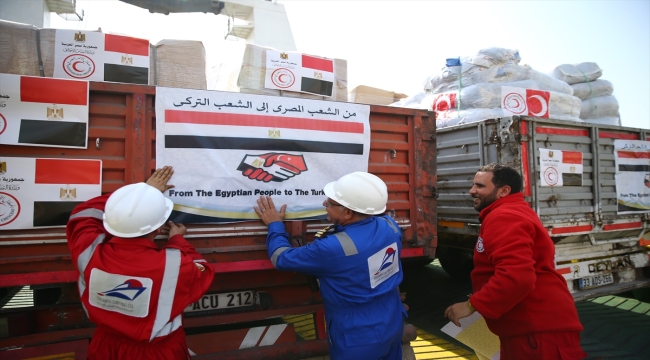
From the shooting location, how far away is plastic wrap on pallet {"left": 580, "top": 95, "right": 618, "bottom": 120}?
560cm

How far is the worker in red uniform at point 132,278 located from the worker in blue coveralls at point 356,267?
1.85 feet

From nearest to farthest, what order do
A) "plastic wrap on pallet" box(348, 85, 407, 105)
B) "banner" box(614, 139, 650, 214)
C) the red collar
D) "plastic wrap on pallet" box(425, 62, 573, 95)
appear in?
the red collar, "plastic wrap on pallet" box(348, 85, 407, 105), "banner" box(614, 139, 650, 214), "plastic wrap on pallet" box(425, 62, 573, 95)

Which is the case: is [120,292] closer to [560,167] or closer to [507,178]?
[507,178]

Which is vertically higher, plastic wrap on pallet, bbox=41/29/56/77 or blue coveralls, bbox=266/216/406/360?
plastic wrap on pallet, bbox=41/29/56/77

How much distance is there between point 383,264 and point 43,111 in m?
1.95

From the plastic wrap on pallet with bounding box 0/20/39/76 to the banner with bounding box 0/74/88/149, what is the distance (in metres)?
0.36

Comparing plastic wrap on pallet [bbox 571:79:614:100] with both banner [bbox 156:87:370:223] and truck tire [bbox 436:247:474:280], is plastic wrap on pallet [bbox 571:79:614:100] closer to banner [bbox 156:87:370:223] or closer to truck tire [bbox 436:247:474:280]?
truck tire [bbox 436:247:474:280]

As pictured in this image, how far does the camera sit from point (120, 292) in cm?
163

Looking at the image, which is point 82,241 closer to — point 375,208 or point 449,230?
point 375,208

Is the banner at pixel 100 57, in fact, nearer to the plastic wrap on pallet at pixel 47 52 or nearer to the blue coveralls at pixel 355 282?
the plastic wrap on pallet at pixel 47 52

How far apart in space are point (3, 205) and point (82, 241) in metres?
0.61

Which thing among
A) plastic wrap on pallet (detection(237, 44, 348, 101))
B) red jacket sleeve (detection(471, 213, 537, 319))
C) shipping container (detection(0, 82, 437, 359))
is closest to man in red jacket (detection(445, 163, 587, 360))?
red jacket sleeve (detection(471, 213, 537, 319))

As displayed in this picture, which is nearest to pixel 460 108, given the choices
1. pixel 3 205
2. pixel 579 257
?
pixel 579 257

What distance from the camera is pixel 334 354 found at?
2.02 meters
